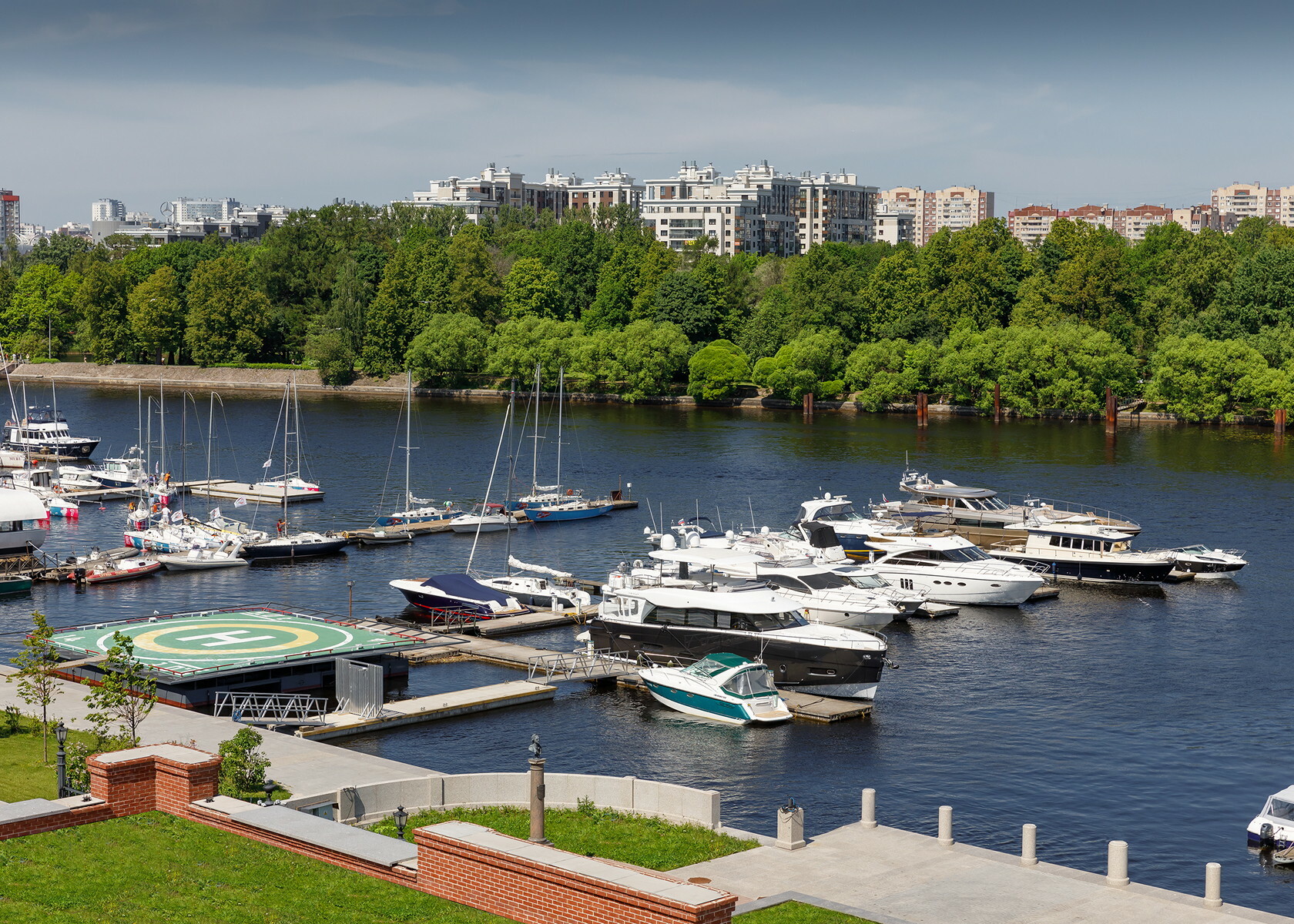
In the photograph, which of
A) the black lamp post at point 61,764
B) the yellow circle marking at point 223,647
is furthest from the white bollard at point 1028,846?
the yellow circle marking at point 223,647

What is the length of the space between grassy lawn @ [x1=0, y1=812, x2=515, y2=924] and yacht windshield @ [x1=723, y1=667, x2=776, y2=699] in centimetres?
2412

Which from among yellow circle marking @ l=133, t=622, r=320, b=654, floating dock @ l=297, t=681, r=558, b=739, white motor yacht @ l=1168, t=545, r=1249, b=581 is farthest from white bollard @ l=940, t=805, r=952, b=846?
white motor yacht @ l=1168, t=545, r=1249, b=581

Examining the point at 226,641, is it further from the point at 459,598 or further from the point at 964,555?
the point at 964,555

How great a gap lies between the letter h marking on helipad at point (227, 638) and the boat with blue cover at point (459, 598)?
12356 mm

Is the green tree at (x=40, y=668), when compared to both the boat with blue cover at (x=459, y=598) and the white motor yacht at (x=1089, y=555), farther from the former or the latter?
the white motor yacht at (x=1089, y=555)

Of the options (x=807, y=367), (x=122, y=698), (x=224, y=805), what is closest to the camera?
(x=224, y=805)

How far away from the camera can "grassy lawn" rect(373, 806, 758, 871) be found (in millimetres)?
29780

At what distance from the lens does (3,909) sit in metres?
21.3

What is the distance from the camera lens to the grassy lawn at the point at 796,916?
79.4ft

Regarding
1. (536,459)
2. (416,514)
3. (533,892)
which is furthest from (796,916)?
(536,459)

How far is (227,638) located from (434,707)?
9126 mm

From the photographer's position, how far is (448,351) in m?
190

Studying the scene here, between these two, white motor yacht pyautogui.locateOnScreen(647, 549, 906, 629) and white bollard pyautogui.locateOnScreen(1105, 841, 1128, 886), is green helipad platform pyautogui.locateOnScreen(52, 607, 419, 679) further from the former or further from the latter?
white bollard pyautogui.locateOnScreen(1105, 841, 1128, 886)

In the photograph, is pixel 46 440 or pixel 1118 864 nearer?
pixel 1118 864
